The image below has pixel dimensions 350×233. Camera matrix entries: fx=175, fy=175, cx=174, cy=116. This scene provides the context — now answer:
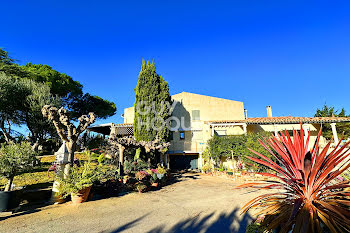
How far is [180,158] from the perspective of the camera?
19953 millimetres

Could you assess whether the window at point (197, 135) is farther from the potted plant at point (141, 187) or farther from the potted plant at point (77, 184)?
the potted plant at point (77, 184)

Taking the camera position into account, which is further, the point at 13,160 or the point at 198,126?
the point at 198,126

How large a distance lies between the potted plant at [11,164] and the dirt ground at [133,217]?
0.38m

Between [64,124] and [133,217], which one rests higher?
[64,124]

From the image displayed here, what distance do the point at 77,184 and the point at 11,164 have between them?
2.10m

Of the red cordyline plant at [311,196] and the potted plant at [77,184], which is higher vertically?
the red cordyline plant at [311,196]

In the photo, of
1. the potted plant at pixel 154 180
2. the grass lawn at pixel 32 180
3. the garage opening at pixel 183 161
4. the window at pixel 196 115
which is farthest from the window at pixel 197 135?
the grass lawn at pixel 32 180

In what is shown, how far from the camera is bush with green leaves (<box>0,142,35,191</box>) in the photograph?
5570 millimetres

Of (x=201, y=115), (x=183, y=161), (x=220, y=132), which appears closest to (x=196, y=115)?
(x=201, y=115)

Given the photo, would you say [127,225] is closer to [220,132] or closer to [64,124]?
[64,124]

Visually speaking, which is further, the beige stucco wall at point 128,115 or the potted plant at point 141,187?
the beige stucco wall at point 128,115

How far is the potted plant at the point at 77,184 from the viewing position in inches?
251

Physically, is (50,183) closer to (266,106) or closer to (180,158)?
(180,158)

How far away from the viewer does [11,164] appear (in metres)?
5.68
